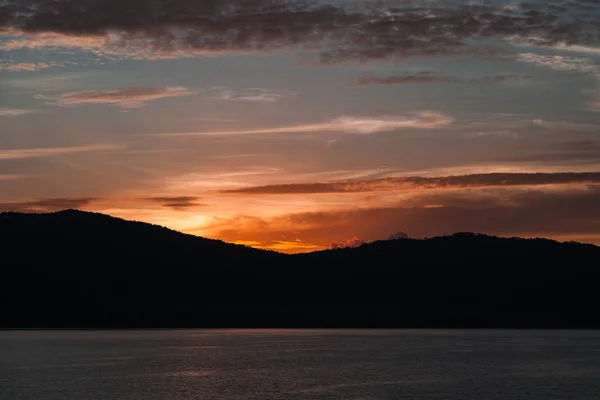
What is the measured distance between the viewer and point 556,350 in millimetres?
189000

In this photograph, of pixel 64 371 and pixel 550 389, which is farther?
pixel 64 371

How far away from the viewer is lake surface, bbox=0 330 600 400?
9662cm

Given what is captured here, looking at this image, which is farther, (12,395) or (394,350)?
(394,350)

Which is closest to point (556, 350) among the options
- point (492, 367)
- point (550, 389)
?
point (492, 367)

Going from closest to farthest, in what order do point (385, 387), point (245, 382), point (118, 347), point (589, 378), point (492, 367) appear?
1. point (385, 387)
2. point (245, 382)
3. point (589, 378)
4. point (492, 367)
5. point (118, 347)

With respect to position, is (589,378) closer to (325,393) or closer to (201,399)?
(325,393)

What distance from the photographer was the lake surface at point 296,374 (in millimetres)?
96625

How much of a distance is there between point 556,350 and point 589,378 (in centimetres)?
7363

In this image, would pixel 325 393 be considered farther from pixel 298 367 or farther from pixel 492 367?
pixel 492 367

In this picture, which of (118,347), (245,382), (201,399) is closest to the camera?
(201,399)

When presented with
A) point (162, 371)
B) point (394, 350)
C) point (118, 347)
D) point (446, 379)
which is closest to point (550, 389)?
point (446, 379)

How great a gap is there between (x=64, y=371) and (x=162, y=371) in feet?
44.1

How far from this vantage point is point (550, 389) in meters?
103

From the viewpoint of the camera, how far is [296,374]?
396 feet
